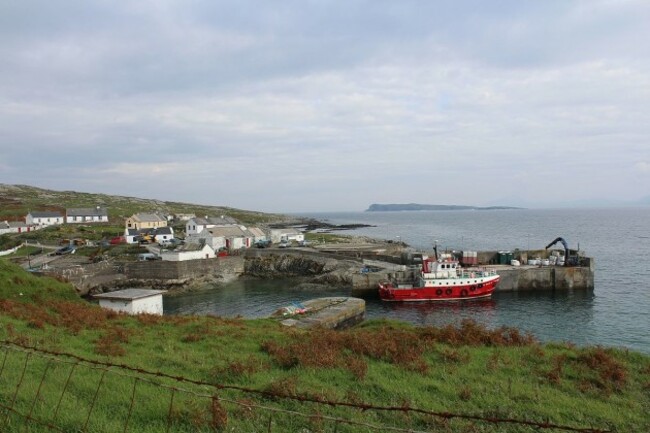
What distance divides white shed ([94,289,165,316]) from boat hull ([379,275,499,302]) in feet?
76.8

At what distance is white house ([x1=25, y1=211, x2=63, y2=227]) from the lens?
9788cm

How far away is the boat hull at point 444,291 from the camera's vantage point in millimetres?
45000

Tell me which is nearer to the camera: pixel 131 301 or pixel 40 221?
pixel 131 301

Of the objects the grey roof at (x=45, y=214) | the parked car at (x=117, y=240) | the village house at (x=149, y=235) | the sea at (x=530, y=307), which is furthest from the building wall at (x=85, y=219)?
the sea at (x=530, y=307)

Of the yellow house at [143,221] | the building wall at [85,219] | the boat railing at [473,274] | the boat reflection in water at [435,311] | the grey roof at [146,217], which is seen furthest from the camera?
the building wall at [85,219]

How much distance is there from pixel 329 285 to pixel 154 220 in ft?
201

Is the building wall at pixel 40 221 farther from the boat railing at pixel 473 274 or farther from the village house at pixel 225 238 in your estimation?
the boat railing at pixel 473 274

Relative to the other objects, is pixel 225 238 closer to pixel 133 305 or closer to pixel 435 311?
pixel 435 311

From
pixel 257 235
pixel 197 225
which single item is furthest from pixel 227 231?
pixel 197 225

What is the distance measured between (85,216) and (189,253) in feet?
219

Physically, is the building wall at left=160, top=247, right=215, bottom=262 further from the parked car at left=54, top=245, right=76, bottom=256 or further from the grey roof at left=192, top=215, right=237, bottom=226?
the grey roof at left=192, top=215, right=237, bottom=226

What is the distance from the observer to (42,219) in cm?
9925

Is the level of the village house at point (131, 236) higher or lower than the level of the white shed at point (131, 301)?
higher

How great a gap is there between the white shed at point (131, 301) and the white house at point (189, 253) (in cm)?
2516
